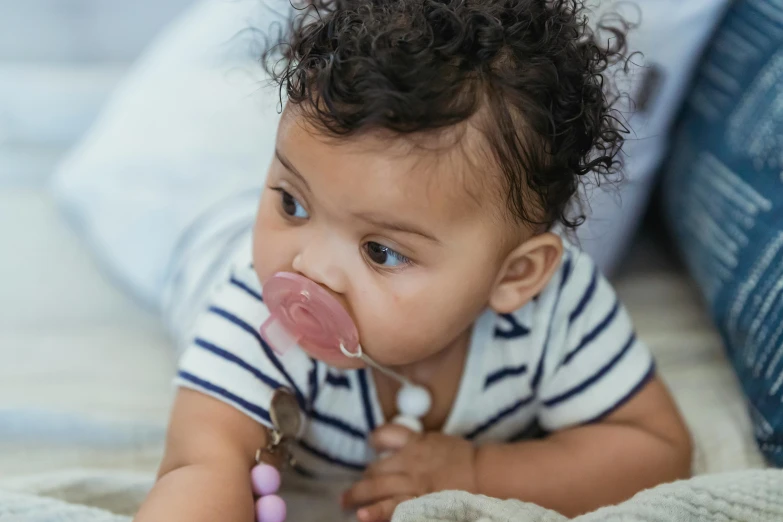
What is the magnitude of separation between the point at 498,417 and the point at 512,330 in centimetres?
9

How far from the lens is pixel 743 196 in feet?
2.68

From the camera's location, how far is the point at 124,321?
958 millimetres

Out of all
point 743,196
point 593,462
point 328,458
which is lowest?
point 328,458

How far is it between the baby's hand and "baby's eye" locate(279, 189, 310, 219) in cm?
24

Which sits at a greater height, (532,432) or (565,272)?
(565,272)

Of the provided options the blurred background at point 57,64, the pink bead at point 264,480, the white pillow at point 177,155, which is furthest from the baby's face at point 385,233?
the blurred background at point 57,64

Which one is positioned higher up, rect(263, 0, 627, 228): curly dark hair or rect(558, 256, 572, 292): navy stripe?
rect(263, 0, 627, 228): curly dark hair

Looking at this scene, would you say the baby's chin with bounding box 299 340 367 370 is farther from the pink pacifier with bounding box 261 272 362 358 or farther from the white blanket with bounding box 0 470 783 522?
the white blanket with bounding box 0 470 783 522

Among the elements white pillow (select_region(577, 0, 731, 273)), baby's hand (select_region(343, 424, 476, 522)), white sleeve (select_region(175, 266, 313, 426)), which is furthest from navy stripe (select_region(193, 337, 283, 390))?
white pillow (select_region(577, 0, 731, 273))

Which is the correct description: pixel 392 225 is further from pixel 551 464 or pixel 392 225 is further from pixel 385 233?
pixel 551 464

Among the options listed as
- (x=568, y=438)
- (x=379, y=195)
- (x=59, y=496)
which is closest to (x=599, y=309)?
(x=568, y=438)

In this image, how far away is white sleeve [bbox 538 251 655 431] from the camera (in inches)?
29.8

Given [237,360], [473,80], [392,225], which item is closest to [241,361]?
[237,360]

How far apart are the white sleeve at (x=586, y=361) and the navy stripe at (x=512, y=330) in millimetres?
31
